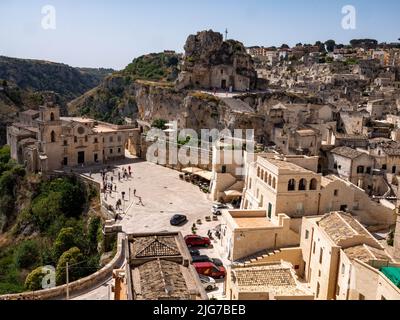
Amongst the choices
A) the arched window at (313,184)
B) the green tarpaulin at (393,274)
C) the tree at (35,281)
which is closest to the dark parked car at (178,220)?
the arched window at (313,184)

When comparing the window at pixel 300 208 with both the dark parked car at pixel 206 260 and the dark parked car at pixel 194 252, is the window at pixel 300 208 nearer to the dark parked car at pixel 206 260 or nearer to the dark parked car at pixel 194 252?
the dark parked car at pixel 206 260

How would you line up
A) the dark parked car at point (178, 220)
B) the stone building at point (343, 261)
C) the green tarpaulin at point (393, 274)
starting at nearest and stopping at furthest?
1. the green tarpaulin at point (393, 274)
2. the stone building at point (343, 261)
3. the dark parked car at point (178, 220)

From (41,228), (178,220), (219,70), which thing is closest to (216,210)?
(178,220)

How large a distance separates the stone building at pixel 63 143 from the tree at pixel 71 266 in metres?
18.7

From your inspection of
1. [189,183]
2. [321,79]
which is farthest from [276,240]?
[321,79]

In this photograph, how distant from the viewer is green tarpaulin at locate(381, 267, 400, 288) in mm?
14447

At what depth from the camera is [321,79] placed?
85.6 meters

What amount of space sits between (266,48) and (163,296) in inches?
5248

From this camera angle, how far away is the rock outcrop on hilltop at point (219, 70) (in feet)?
212

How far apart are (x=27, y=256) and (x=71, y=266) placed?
8965 millimetres

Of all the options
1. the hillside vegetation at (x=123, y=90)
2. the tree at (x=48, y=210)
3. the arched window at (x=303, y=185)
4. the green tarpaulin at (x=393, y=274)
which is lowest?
the tree at (x=48, y=210)

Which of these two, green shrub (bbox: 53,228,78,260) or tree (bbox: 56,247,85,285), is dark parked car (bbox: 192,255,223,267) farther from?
green shrub (bbox: 53,228,78,260)

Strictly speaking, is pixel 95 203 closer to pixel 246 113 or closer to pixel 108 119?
pixel 246 113

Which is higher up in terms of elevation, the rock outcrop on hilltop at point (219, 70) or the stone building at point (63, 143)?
the rock outcrop on hilltop at point (219, 70)
